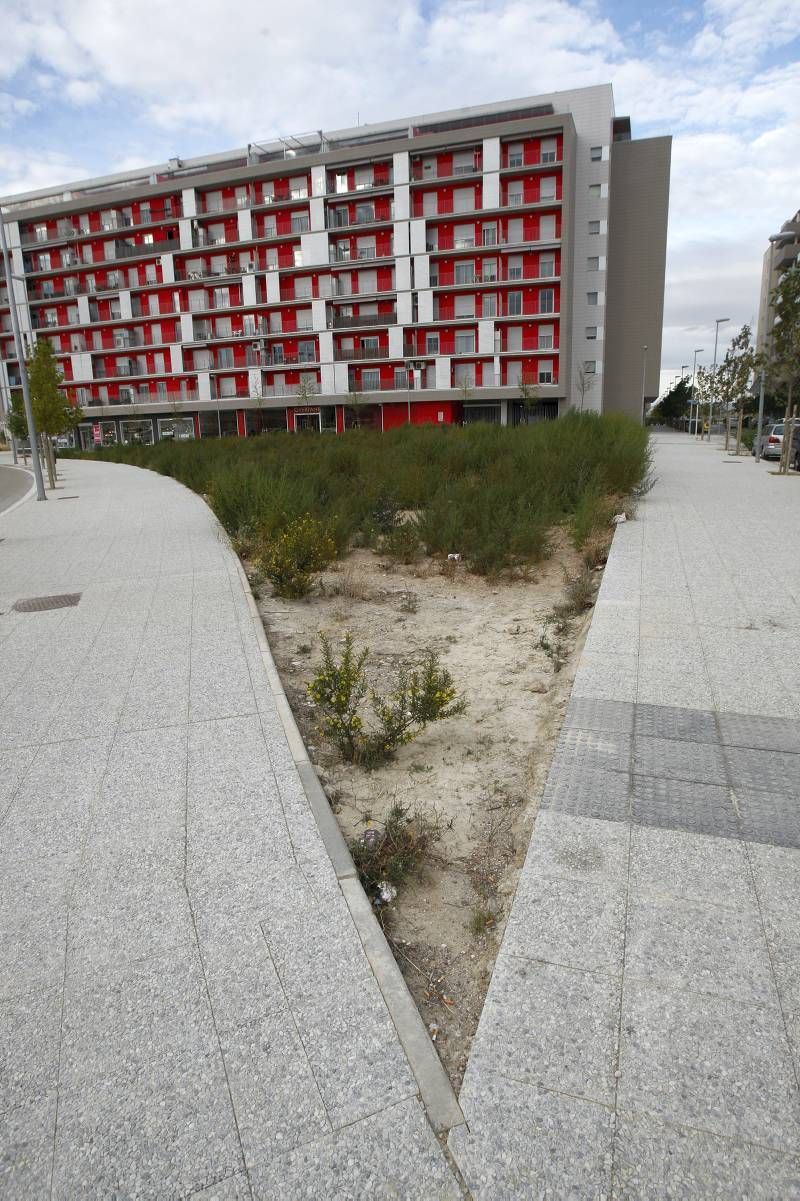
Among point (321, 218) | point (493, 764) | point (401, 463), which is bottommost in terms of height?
point (493, 764)

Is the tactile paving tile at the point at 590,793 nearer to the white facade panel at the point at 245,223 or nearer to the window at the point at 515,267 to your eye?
the window at the point at 515,267

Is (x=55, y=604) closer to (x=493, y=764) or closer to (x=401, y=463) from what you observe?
(x=493, y=764)

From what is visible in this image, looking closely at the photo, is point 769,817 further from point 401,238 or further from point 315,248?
point 315,248

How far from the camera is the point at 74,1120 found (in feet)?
6.56

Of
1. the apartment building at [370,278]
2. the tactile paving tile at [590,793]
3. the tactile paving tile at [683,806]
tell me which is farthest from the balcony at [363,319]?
the tactile paving tile at [683,806]

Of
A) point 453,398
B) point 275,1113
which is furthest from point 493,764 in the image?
point 453,398

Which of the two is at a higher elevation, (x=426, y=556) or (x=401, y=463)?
(x=401, y=463)

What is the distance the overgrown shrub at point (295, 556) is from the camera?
25.8 feet

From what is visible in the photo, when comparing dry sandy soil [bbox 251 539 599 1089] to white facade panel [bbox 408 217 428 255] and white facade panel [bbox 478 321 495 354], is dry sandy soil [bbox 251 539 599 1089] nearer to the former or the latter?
white facade panel [bbox 478 321 495 354]

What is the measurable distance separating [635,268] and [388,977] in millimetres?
58953

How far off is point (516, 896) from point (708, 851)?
2.78 ft

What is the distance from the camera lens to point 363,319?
161 feet

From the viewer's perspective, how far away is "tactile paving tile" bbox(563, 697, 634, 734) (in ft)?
13.8

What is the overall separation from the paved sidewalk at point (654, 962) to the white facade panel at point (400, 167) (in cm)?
4916
